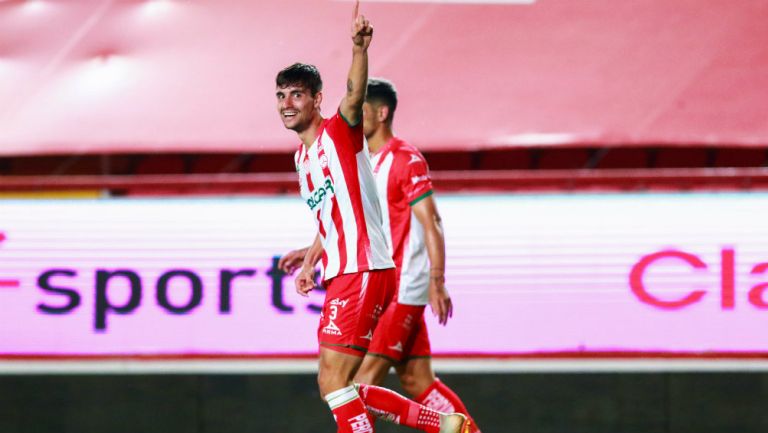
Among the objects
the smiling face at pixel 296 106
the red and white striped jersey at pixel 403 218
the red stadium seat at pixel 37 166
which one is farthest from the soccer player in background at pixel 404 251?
the red stadium seat at pixel 37 166

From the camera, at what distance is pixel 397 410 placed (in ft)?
16.5

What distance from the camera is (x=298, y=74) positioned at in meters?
4.76

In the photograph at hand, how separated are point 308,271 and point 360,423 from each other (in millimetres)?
828

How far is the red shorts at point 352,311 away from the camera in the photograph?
15.4 feet

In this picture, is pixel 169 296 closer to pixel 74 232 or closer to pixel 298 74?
pixel 74 232

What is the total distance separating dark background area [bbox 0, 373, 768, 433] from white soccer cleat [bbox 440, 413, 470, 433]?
1.25 metres

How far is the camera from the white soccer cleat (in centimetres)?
504

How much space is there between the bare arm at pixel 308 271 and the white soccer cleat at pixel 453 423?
86cm

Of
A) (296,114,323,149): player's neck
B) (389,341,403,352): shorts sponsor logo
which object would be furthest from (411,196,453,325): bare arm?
(296,114,323,149): player's neck

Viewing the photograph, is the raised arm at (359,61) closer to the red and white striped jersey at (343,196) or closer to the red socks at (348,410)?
the red and white striped jersey at (343,196)

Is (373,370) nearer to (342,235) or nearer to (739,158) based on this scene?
(342,235)

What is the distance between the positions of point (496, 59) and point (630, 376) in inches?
96.4

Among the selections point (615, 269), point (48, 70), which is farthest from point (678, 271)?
point (48, 70)

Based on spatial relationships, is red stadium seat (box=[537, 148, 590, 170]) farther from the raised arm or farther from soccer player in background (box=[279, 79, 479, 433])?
the raised arm
